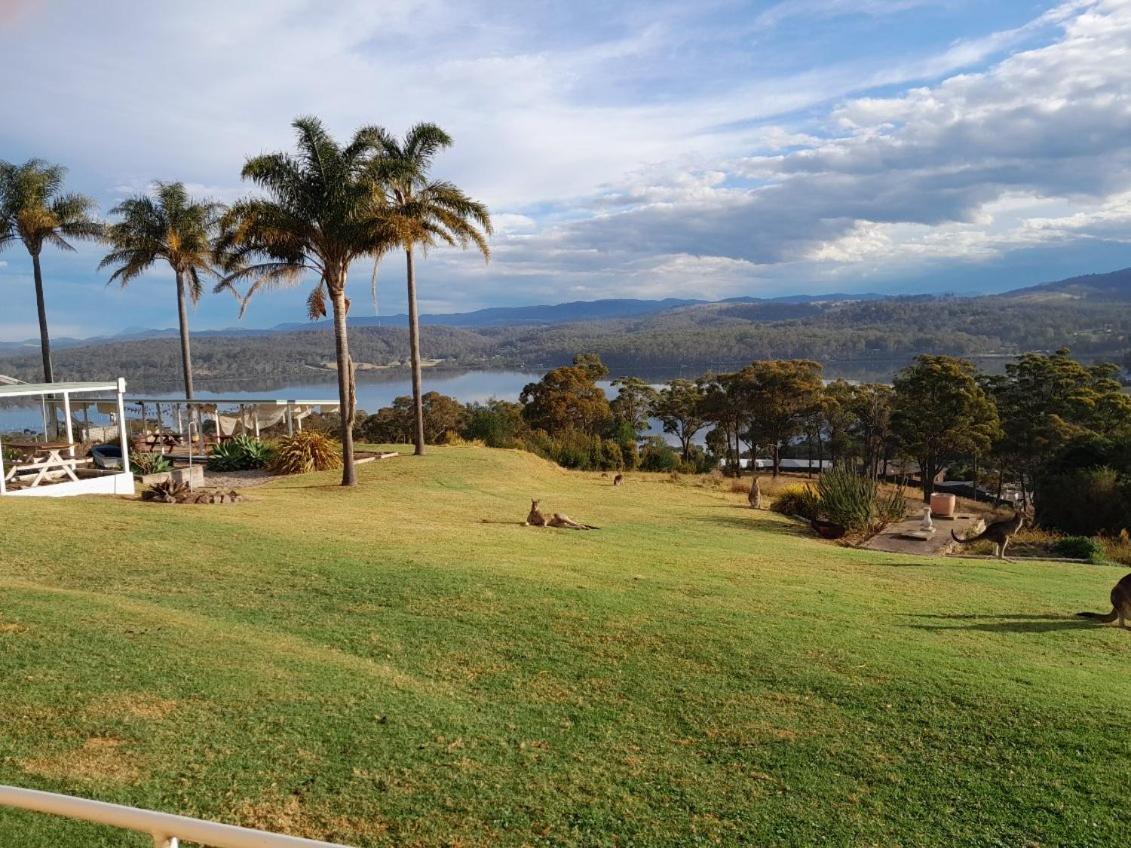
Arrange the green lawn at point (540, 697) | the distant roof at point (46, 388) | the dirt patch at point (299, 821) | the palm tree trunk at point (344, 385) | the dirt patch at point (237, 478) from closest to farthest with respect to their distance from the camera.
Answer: the dirt patch at point (299, 821)
the green lawn at point (540, 697)
the distant roof at point (46, 388)
the palm tree trunk at point (344, 385)
the dirt patch at point (237, 478)

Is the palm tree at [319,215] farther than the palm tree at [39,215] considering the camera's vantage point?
No

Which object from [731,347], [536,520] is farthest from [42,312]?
[731,347]

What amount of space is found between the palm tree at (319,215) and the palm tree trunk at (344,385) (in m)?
0.02

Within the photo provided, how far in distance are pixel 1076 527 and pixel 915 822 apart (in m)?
24.8

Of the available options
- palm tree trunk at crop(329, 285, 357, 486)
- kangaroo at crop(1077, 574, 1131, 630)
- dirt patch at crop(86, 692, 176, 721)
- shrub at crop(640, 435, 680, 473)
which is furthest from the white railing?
shrub at crop(640, 435, 680, 473)

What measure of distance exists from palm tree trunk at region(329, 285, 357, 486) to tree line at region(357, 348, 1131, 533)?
10180 mm

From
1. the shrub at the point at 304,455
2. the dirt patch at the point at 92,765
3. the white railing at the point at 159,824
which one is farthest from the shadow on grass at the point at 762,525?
the white railing at the point at 159,824

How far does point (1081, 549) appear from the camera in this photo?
1431cm

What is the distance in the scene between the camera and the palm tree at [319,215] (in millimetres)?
15695

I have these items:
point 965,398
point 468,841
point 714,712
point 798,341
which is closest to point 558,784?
point 468,841

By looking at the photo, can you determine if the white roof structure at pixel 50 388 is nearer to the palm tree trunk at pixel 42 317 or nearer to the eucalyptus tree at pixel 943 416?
the palm tree trunk at pixel 42 317

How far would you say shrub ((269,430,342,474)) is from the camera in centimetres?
1869

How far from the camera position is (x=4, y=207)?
2411 centimetres

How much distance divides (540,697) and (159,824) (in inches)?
128
